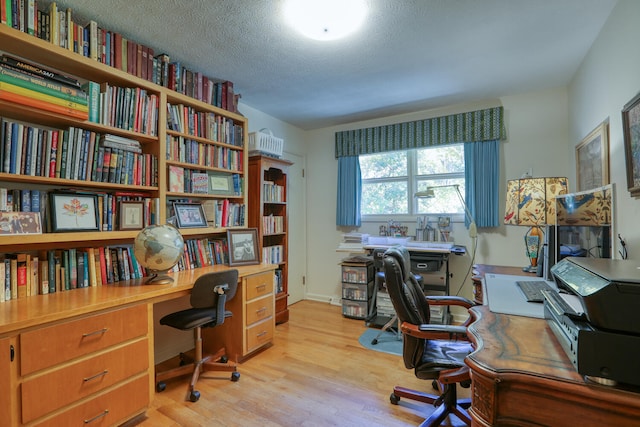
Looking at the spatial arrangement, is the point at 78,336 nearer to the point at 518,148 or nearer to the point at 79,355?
the point at 79,355

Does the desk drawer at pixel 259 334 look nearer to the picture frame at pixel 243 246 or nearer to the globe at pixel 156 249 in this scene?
the picture frame at pixel 243 246

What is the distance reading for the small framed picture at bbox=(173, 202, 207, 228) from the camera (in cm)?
239

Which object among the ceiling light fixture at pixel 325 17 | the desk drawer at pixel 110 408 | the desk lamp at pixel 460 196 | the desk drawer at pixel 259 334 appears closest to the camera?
the desk drawer at pixel 110 408

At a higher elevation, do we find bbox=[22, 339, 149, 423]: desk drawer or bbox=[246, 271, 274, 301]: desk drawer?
bbox=[246, 271, 274, 301]: desk drawer

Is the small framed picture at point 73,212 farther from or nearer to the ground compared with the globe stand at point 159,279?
farther from the ground

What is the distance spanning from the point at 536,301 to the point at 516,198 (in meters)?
0.98

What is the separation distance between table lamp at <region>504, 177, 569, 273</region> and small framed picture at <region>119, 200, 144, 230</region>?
8.80ft

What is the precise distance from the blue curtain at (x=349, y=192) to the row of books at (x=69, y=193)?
7.59ft

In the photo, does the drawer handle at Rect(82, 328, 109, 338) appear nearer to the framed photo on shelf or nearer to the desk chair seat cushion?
the desk chair seat cushion

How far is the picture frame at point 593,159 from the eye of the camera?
1.95 meters

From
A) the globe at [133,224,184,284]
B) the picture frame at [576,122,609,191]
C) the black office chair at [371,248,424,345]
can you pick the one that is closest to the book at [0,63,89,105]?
the globe at [133,224,184,284]

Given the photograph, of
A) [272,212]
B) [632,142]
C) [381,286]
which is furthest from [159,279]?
[632,142]

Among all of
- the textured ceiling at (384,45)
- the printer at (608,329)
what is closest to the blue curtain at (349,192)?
the textured ceiling at (384,45)

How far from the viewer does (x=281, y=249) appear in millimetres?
3426
